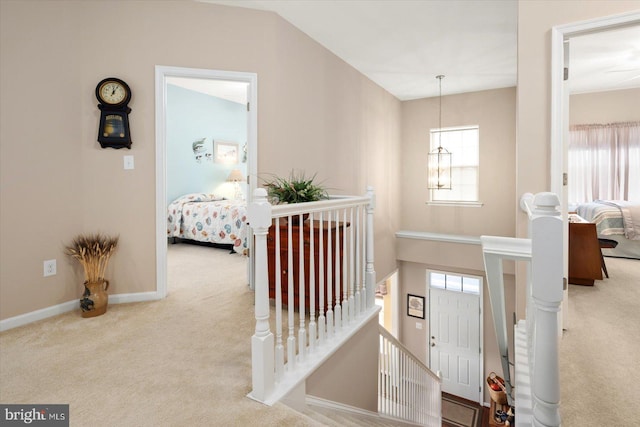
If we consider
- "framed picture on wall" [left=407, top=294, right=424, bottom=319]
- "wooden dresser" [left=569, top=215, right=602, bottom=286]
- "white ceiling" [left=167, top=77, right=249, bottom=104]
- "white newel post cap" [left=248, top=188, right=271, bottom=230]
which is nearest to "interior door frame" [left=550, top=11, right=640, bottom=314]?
"wooden dresser" [left=569, top=215, right=602, bottom=286]

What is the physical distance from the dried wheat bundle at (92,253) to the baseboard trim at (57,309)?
246 mm

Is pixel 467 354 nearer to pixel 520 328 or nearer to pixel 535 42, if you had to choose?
pixel 520 328

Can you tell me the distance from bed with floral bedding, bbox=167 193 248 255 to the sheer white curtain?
4.79 m

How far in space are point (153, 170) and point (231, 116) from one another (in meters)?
4.18

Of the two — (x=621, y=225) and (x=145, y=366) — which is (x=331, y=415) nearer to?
(x=145, y=366)

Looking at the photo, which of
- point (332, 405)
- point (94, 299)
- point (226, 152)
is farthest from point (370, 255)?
point (226, 152)

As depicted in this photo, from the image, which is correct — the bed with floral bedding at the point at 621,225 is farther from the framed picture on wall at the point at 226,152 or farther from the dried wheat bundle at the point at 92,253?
the framed picture on wall at the point at 226,152

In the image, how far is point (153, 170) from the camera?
284 cm

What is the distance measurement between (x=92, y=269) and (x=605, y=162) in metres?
6.16

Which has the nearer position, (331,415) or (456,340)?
Result: (331,415)

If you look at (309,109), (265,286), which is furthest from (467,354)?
(265,286)

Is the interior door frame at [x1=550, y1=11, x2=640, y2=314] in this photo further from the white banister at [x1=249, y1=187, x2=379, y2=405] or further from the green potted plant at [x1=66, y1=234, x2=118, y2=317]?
the green potted plant at [x1=66, y1=234, x2=118, y2=317]

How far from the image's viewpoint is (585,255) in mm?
2975

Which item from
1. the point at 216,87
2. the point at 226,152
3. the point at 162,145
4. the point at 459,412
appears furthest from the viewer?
the point at 226,152
